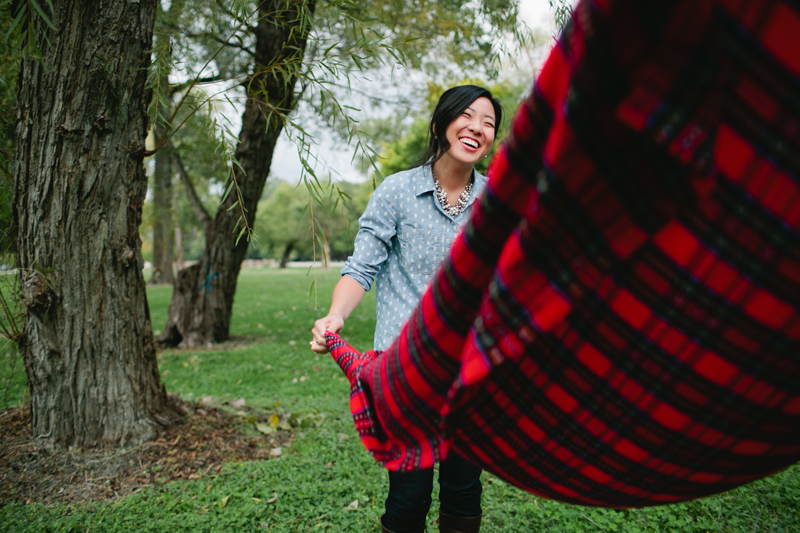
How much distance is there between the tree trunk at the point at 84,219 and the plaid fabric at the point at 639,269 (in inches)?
101

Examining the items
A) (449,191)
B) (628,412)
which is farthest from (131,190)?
(628,412)

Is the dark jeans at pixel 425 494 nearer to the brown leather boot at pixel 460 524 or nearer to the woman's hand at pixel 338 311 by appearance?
the brown leather boot at pixel 460 524

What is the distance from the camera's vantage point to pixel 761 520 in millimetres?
2523

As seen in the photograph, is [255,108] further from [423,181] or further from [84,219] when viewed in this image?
[423,181]

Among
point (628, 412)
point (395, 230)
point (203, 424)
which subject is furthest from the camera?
point (203, 424)

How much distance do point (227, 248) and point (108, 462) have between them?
3764mm

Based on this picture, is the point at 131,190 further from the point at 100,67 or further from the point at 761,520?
the point at 761,520

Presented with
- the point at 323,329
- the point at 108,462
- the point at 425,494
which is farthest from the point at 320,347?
the point at 108,462

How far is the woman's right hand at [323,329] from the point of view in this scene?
140cm

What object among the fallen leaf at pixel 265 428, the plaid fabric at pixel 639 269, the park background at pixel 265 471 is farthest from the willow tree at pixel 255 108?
the plaid fabric at pixel 639 269

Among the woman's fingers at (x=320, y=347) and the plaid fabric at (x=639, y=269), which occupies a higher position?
→ the plaid fabric at (x=639, y=269)

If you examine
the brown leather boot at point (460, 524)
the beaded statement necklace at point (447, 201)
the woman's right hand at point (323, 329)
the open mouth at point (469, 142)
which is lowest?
the brown leather boot at point (460, 524)

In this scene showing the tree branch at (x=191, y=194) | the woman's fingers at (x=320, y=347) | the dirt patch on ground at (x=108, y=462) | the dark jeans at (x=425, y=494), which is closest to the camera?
the woman's fingers at (x=320, y=347)

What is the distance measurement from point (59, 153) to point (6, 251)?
2.54ft
